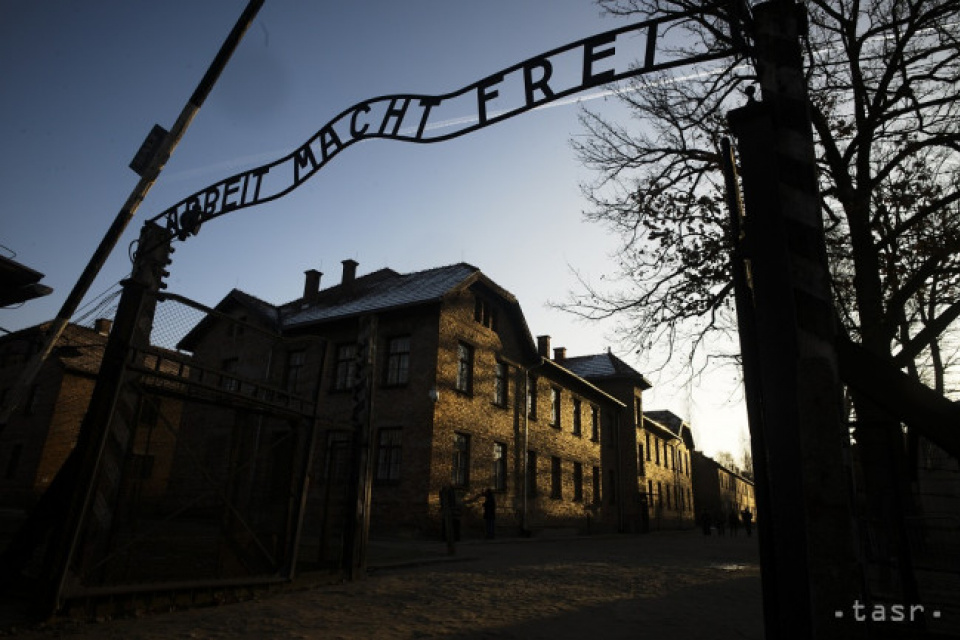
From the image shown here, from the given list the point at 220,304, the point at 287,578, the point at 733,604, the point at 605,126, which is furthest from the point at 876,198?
the point at 220,304

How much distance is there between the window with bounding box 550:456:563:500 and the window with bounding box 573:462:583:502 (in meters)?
1.58

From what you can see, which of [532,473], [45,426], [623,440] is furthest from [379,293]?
[623,440]

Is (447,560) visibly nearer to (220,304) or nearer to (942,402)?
(942,402)

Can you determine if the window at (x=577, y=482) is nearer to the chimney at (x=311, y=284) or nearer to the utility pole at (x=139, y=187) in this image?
the chimney at (x=311, y=284)

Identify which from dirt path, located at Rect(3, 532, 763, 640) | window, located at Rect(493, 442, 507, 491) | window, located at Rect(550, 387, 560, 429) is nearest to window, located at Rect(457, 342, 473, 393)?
window, located at Rect(493, 442, 507, 491)

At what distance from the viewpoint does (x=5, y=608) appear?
4516mm

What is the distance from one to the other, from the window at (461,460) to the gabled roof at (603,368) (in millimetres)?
17146

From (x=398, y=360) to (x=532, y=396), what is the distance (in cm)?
705

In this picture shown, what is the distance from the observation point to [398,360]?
19.1 meters

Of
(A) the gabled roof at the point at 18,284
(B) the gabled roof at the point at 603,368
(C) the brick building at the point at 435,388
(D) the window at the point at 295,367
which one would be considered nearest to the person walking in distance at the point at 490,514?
(C) the brick building at the point at 435,388

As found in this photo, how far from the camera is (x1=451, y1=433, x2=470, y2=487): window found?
18.4m

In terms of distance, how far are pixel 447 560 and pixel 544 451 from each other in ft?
44.0

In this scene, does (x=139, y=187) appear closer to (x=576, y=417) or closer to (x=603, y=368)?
(x=576, y=417)

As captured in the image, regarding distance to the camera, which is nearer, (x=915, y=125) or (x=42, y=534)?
(x=42, y=534)
